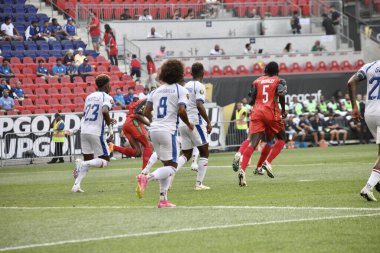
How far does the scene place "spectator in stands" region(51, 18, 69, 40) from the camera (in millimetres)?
38297

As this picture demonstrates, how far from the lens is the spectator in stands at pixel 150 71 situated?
125 ft

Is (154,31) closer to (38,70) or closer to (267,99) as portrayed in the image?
(38,70)

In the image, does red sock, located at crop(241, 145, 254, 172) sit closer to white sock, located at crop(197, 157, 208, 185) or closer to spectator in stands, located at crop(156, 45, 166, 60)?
white sock, located at crop(197, 157, 208, 185)

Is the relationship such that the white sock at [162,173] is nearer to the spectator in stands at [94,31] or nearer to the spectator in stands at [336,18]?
the spectator in stands at [94,31]

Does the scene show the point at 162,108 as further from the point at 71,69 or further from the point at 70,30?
the point at 70,30

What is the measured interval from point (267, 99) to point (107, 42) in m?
22.3

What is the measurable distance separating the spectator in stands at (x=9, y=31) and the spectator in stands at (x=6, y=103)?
4.51 m

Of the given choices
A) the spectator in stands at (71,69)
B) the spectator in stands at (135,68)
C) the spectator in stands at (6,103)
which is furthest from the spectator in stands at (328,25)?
the spectator in stands at (6,103)

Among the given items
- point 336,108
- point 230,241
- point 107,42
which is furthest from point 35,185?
point 336,108

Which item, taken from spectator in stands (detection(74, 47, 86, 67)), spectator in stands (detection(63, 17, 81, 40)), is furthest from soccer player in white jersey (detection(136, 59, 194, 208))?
spectator in stands (detection(63, 17, 81, 40))

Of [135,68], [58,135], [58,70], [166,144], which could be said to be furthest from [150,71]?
[166,144]

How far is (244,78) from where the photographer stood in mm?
39562

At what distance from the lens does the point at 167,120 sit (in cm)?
1296

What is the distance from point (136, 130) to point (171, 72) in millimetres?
8109
